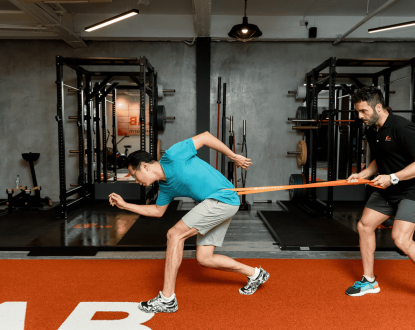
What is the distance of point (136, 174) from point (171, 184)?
224 millimetres

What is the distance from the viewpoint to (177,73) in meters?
5.85

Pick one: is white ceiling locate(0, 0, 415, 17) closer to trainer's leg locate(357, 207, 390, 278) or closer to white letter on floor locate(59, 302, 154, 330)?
trainer's leg locate(357, 207, 390, 278)

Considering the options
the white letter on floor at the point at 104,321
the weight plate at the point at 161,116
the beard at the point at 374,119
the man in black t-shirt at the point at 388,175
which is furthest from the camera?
the weight plate at the point at 161,116

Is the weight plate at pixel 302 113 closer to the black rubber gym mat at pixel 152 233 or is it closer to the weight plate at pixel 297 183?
the weight plate at pixel 297 183

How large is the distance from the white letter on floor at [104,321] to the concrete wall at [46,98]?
415 centimetres

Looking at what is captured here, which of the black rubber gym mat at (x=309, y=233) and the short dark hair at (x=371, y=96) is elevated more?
the short dark hair at (x=371, y=96)

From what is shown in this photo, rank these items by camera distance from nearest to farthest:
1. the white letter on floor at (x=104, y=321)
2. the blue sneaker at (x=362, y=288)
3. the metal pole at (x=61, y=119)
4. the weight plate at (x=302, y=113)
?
the white letter on floor at (x=104, y=321) < the blue sneaker at (x=362, y=288) < the metal pole at (x=61, y=119) < the weight plate at (x=302, y=113)

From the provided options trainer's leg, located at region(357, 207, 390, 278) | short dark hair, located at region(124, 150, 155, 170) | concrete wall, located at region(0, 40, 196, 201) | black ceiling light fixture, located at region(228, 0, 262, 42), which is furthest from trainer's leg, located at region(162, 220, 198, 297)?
concrete wall, located at region(0, 40, 196, 201)

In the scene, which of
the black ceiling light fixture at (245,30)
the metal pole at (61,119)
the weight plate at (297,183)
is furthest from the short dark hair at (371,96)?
the metal pole at (61,119)

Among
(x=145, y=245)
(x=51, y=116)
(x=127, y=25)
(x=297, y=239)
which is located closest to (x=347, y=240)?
(x=297, y=239)

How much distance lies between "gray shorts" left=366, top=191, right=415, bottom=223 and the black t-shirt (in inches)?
1.3

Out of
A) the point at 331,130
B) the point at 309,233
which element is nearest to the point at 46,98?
the point at 331,130

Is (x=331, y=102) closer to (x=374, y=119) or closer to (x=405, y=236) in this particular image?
(x=374, y=119)

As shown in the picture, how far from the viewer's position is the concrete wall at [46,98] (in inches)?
227
